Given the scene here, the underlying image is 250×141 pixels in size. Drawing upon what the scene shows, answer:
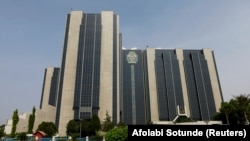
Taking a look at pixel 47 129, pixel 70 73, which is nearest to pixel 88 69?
pixel 70 73

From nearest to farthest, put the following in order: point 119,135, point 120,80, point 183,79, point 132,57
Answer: point 119,135 < point 120,80 < point 183,79 < point 132,57

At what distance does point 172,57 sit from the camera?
16388cm

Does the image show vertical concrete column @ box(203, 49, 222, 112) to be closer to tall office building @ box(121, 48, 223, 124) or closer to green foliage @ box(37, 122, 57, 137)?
tall office building @ box(121, 48, 223, 124)

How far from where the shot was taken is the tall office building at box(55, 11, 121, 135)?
4798 inches

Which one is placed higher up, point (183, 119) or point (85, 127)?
point (183, 119)

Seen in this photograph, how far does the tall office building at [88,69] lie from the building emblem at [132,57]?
106 feet

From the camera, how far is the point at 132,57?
562ft

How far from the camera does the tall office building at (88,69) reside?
121875 mm

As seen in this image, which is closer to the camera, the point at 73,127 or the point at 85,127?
the point at 85,127

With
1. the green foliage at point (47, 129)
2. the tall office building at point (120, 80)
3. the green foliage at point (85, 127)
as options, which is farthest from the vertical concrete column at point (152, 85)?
the green foliage at point (47, 129)

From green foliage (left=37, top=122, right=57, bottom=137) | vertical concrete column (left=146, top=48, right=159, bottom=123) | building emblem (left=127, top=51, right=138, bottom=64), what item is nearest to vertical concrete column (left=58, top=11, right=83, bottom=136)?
green foliage (left=37, top=122, right=57, bottom=137)

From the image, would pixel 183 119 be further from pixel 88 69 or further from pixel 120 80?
pixel 120 80

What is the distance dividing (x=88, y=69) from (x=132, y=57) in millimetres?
51103

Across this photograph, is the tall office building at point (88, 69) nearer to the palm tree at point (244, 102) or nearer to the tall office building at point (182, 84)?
the tall office building at point (182, 84)
